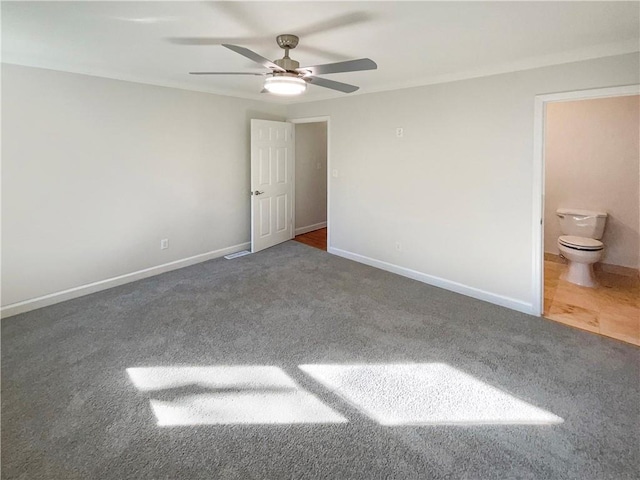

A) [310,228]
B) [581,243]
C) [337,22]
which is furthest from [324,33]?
[310,228]

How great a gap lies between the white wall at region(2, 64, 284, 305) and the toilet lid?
14.3 feet

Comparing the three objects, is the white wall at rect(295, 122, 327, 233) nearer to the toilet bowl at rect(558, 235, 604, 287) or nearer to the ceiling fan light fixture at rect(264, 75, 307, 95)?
the ceiling fan light fixture at rect(264, 75, 307, 95)

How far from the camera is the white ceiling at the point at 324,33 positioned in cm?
204

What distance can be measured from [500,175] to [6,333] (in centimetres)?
466

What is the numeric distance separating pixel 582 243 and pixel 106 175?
5.35 metres

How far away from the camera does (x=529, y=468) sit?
5.42 ft

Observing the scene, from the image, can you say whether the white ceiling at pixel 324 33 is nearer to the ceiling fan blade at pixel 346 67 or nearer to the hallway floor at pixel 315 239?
the ceiling fan blade at pixel 346 67

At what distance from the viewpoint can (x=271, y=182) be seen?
5.41 meters

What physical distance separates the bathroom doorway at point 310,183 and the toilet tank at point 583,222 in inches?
136

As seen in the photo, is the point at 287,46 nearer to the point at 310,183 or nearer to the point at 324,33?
the point at 324,33

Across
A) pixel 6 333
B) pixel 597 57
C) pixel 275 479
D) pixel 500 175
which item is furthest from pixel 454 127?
pixel 6 333

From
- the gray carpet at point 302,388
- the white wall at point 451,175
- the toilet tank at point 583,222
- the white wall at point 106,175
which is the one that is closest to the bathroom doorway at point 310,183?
the white wall at point 451,175

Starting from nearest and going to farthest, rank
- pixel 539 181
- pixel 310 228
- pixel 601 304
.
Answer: pixel 539 181 → pixel 601 304 → pixel 310 228

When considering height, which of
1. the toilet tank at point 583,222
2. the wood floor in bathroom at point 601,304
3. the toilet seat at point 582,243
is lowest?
the wood floor in bathroom at point 601,304
